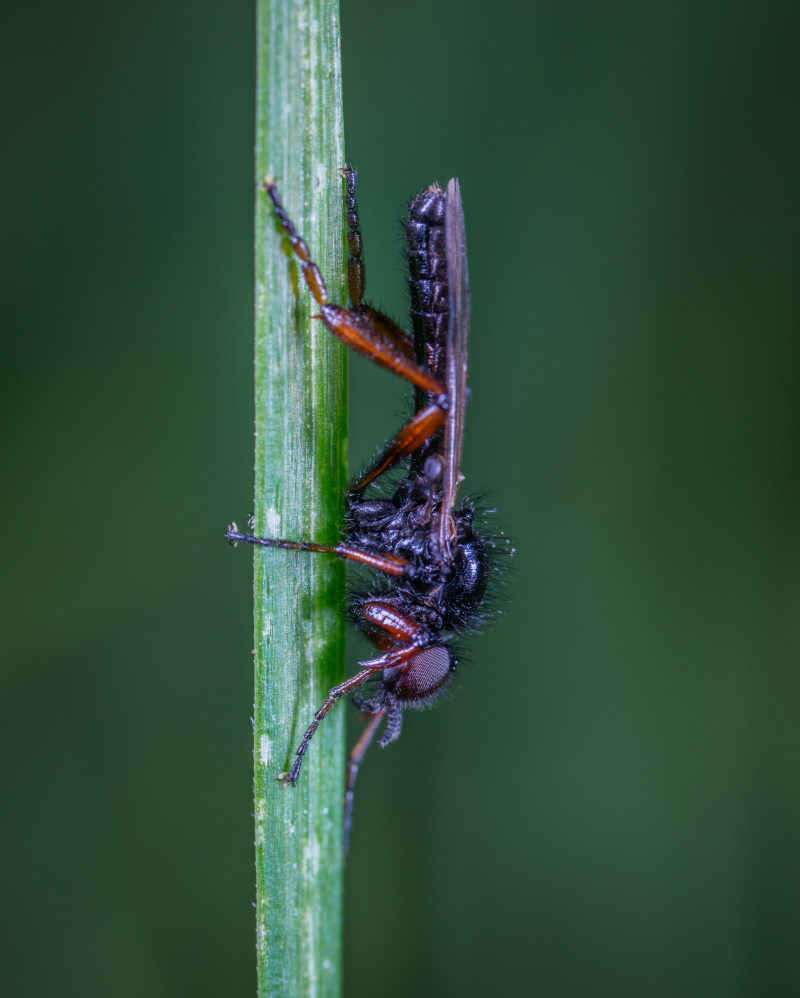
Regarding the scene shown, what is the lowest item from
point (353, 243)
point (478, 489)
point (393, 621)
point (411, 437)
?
point (393, 621)

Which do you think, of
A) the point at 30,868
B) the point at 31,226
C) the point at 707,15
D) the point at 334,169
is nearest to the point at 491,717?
the point at 30,868

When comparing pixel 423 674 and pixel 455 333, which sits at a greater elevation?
pixel 455 333

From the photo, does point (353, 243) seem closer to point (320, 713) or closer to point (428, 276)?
point (428, 276)

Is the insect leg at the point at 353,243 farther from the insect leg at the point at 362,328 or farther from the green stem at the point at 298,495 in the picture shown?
the green stem at the point at 298,495

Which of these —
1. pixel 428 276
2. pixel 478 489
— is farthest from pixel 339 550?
pixel 478 489

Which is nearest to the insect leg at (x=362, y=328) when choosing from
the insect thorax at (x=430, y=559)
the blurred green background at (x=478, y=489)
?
the insect thorax at (x=430, y=559)

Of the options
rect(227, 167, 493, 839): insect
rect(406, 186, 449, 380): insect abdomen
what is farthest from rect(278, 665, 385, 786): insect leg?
rect(406, 186, 449, 380): insect abdomen

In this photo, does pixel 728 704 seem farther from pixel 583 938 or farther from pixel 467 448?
pixel 467 448

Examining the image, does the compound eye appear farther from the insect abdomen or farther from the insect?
the insect abdomen
